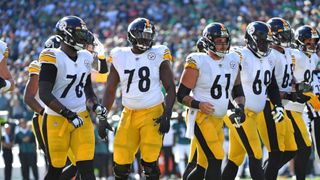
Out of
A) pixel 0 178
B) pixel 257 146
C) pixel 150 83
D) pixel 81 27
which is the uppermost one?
pixel 81 27

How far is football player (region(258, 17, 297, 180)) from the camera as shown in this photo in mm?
10102

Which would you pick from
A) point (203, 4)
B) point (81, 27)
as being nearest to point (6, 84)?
point (81, 27)

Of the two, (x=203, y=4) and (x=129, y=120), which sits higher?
(x=203, y=4)

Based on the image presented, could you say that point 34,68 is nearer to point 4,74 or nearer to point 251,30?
point 4,74

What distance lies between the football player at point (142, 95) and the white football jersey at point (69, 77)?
0.38 metres

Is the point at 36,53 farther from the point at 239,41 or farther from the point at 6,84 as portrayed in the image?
the point at 6,84

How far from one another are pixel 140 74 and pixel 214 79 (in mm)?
775

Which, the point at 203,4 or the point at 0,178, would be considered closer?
the point at 0,178

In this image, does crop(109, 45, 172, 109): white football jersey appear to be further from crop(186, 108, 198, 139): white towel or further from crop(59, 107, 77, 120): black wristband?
crop(59, 107, 77, 120): black wristband

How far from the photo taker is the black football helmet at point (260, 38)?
9898 mm

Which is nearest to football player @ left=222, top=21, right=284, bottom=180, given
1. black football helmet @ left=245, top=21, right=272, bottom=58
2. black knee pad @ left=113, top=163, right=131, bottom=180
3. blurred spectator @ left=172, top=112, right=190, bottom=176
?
black football helmet @ left=245, top=21, right=272, bottom=58

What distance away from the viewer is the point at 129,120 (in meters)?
9.31

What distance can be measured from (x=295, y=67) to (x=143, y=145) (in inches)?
106

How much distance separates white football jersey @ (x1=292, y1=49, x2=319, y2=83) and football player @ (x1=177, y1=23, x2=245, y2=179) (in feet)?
5.47
